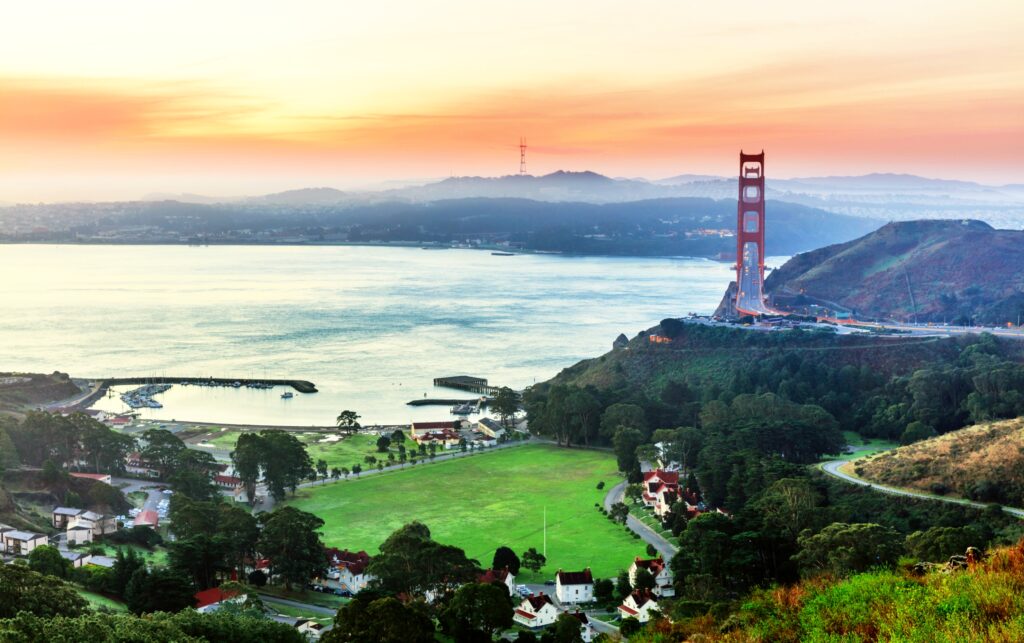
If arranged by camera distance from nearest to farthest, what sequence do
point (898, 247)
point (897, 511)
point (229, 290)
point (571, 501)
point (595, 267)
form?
point (897, 511) → point (571, 501) → point (898, 247) → point (229, 290) → point (595, 267)

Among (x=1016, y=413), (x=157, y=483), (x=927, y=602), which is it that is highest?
(x=927, y=602)

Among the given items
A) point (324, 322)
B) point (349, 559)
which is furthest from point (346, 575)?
point (324, 322)

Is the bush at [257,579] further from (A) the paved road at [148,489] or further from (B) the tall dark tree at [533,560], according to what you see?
(A) the paved road at [148,489]

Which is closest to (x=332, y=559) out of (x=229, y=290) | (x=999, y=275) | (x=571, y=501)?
(x=571, y=501)

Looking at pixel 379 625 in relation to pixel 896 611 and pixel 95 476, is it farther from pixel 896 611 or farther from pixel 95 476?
pixel 95 476

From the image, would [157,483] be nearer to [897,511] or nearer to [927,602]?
[897,511]

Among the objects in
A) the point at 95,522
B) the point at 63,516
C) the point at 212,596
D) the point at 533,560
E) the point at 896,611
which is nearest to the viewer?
the point at 896,611
